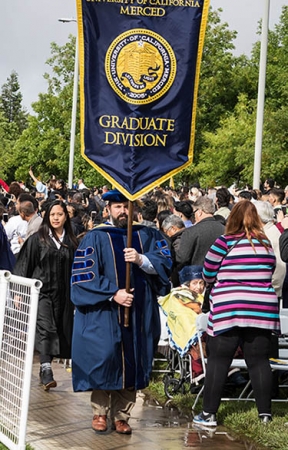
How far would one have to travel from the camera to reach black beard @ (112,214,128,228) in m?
8.38

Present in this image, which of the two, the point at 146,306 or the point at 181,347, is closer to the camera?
the point at 146,306

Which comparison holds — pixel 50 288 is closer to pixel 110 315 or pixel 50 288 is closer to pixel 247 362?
pixel 110 315

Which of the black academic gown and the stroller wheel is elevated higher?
the black academic gown

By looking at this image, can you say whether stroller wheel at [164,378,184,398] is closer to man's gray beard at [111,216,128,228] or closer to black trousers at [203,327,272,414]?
black trousers at [203,327,272,414]

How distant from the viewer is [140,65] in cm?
806

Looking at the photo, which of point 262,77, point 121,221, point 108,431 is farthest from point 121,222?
point 262,77

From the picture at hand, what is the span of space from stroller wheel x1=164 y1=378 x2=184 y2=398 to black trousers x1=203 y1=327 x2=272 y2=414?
51.3 inches

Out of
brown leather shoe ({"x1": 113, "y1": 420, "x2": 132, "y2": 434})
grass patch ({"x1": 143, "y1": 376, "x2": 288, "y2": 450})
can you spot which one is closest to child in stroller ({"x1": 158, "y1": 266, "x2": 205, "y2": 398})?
grass patch ({"x1": 143, "y1": 376, "x2": 288, "y2": 450})

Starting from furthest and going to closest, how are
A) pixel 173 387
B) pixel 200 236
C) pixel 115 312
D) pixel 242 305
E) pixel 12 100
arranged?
1. pixel 12 100
2. pixel 200 236
3. pixel 173 387
4. pixel 242 305
5. pixel 115 312

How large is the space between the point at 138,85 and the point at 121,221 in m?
1.13

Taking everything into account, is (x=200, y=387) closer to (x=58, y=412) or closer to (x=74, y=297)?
(x=58, y=412)

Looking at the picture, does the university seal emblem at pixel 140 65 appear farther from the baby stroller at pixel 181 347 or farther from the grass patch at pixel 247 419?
the grass patch at pixel 247 419

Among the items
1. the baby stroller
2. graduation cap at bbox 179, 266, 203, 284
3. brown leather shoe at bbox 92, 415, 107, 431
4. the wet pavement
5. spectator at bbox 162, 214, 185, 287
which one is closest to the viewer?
Answer: the wet pavement

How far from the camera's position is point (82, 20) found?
809 cm
